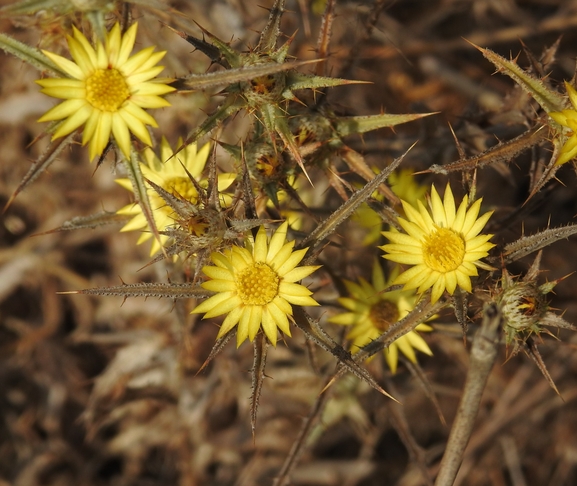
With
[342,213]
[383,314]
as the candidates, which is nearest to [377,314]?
[383,314]

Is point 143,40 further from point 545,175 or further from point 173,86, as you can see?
point 545,175

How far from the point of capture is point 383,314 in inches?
114

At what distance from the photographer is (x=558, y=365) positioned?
426 cm

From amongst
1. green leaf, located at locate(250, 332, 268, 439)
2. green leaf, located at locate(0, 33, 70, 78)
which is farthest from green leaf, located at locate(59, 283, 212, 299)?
green leaf, located at locate(0, 33, 70, 78)

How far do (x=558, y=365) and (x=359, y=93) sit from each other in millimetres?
2659

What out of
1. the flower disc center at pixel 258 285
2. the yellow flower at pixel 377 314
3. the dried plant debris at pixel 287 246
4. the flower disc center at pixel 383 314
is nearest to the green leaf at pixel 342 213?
the dried plant debris at pixel 287 246

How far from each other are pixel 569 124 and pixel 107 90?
1.83m

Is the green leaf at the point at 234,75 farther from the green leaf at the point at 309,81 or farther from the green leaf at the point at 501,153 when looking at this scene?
the green leaf at the point at 501,153

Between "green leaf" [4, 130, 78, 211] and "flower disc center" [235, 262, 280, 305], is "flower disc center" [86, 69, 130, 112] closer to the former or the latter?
"green leaf" [4, 130, 78, 211]

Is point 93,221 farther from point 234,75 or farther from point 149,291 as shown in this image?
point 234,75

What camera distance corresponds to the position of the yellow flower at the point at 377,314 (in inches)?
109

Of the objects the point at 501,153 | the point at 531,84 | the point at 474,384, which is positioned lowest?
the point at 474,384

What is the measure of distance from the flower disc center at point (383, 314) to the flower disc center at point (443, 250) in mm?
591

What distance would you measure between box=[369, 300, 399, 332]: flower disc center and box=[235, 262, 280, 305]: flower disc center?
0.78m
